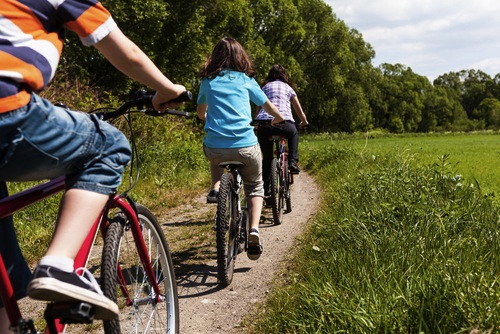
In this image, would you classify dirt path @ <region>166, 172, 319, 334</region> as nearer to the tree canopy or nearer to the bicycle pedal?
the bicycle pedal

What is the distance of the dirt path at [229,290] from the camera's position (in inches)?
144

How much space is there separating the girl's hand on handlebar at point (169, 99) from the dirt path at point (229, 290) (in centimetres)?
180

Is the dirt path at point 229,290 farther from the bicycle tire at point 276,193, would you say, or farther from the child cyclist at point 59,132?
the child cyclist at point 59,132

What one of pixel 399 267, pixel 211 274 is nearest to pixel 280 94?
pixel 211 274

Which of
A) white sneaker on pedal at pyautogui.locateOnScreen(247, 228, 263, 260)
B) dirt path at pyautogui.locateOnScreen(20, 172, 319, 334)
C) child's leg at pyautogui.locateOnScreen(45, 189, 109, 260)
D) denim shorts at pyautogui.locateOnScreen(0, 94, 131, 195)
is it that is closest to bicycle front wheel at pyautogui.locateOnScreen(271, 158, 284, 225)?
dirt path at pyautogui.locateOnScreen(20, 172, 319, 334)

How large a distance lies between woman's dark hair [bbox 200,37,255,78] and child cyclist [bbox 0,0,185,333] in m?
2.70

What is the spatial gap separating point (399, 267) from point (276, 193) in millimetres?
3619

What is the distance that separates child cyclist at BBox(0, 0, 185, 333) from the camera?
157 cm

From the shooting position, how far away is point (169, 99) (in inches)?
87.9

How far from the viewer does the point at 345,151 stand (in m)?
12.3

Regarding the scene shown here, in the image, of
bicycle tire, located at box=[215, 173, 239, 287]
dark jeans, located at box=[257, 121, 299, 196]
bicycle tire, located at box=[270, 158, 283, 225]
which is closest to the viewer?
bicycle tire, located at box=[215, 173, 239, 287]

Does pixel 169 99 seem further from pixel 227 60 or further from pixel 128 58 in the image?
pixel 227 60

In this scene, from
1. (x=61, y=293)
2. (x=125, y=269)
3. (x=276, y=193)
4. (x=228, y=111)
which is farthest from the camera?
(x=276, y=193)

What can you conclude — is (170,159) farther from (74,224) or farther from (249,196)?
(74,224)
